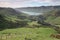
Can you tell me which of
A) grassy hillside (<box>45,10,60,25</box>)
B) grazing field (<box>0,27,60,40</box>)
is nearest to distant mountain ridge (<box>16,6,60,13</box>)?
grassy hillside (<box>45,10,60,25</box>)

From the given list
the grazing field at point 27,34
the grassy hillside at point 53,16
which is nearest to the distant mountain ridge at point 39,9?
the grassy hillside at point 53,16

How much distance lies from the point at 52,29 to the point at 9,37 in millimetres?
2368

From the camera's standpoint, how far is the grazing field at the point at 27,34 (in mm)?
8711

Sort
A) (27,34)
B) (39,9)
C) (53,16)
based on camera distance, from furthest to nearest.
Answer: (53,16) < (39,9) < (27,34)

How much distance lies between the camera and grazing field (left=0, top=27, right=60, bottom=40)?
28.6 ft

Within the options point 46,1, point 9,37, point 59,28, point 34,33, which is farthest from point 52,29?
point 9,37

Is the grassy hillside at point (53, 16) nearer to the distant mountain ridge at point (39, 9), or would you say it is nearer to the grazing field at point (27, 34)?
the distant mountain ridge at point (39, 9)

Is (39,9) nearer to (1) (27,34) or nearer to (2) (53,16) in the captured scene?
(2) (53,16)

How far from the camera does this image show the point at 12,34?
888 cm

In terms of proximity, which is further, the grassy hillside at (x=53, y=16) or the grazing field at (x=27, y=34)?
the grassy hillside at (x=53, y=16)

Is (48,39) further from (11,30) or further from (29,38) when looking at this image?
(11,30)

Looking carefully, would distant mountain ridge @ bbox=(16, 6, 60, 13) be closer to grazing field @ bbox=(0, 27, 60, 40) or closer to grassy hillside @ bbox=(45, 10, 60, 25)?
grassy hillside @ bbox=(45, 10, 60, 25)

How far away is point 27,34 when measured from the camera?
8.88 m

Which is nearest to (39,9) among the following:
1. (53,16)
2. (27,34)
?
(53,16)
